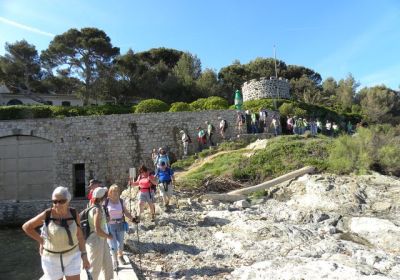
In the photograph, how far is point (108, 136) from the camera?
73.9ft

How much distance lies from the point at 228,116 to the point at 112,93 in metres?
17.7

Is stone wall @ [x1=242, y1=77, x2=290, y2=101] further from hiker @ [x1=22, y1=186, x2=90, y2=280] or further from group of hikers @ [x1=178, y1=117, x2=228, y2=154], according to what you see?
hiker @ [x1=22, y1=186, x2=90, y2=280]

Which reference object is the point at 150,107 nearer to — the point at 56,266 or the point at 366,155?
the point at 366,155

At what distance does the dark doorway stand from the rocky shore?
11.5m

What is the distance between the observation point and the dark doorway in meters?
22.7

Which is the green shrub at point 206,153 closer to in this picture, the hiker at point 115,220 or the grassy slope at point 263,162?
the grassy slope at point 263,162

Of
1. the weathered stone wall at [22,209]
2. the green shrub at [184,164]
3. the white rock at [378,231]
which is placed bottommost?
the weathered stone wall at [22,209]

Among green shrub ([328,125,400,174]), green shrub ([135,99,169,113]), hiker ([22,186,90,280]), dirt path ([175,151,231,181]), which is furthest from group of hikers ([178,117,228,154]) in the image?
A: hiker ([22,186,90,280])

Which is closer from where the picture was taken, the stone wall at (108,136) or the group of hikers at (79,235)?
the group of hikers at (79,235)

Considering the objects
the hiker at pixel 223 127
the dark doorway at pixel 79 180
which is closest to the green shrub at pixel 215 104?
the hiker at pixel 223 127

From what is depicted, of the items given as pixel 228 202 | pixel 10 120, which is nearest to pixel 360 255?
pixel 228 202

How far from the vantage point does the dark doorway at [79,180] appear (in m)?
22.7

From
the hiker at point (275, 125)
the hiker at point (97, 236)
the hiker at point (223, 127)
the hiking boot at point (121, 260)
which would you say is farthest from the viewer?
the hiker at point (275, 125)

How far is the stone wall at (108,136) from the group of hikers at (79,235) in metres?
14.9
